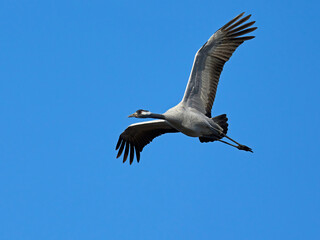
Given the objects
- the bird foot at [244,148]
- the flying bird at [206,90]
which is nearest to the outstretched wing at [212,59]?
the flying bird at [206,90]

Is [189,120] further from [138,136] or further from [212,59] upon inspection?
[138,136]

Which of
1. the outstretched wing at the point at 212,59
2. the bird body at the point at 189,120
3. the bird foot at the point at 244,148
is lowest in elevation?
the bird body at the point at 189,120

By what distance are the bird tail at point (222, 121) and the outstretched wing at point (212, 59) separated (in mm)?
589

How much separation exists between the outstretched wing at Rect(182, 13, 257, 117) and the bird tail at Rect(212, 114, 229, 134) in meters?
0.59

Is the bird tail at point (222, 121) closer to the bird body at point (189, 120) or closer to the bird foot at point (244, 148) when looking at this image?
the bird body at point (189, 120)

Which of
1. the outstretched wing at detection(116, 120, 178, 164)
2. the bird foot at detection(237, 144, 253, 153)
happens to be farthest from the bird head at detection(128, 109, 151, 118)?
the bird foot at detection(237, 144, 253, 153)

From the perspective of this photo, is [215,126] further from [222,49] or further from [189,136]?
[222,49]

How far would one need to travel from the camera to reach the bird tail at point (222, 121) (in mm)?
14438

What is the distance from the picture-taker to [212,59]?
548 inches

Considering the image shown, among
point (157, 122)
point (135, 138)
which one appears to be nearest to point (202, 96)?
point (157, 122)

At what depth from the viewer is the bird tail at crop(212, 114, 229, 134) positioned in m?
14.4

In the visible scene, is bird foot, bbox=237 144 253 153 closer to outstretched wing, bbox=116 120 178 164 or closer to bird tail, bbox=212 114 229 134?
bird tail, bbox=212 114 229 134

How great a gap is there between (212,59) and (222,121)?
1666 millimetres

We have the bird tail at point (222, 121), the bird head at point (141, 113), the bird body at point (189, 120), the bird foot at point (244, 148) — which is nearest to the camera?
the bird body at point (189, 120)
